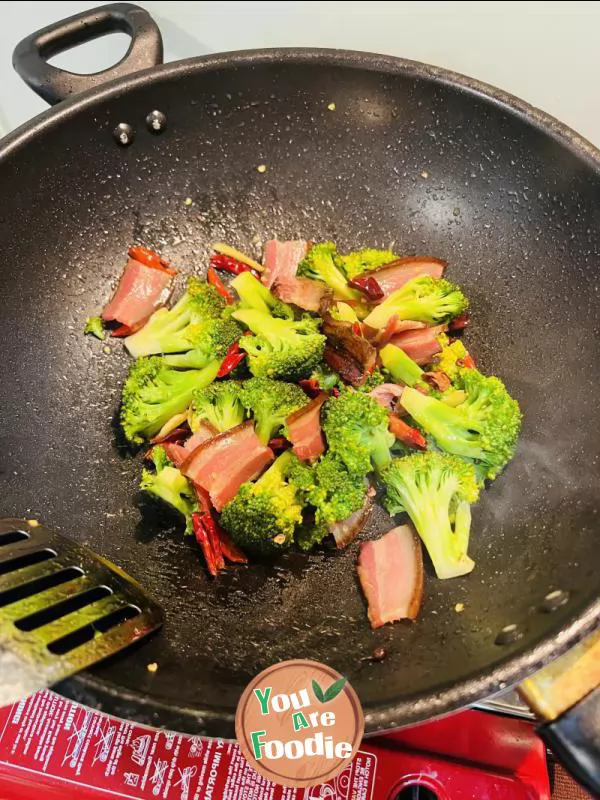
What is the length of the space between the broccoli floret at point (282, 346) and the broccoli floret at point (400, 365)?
0.48 ft

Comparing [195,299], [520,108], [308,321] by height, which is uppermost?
[520,108]

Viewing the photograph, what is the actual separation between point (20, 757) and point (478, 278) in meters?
1.40

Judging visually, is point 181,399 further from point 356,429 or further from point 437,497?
point 437,497

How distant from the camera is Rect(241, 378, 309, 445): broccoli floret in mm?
1271

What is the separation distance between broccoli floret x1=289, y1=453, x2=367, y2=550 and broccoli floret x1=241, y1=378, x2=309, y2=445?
0.10m

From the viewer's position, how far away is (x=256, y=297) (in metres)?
1.46

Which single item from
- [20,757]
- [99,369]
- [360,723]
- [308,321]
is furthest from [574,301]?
[20,757]

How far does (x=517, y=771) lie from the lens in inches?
44.6

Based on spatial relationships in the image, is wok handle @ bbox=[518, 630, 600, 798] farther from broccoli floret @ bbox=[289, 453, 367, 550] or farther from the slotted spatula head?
the slotted spatula head

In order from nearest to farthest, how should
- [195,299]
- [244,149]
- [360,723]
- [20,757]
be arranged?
[360,723], [20,757], [195,299], [244,149]

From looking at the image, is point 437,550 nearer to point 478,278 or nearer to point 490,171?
point 478,278

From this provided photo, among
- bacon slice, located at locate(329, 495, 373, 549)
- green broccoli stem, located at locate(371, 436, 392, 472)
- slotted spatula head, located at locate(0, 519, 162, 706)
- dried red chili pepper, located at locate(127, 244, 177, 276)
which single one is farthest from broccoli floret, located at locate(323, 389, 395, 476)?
dried red chili pepper, located at locate(127, 244, 177, 276)

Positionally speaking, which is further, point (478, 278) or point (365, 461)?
point (478, 278)

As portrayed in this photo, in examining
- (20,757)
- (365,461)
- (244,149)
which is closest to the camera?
(20,757)
